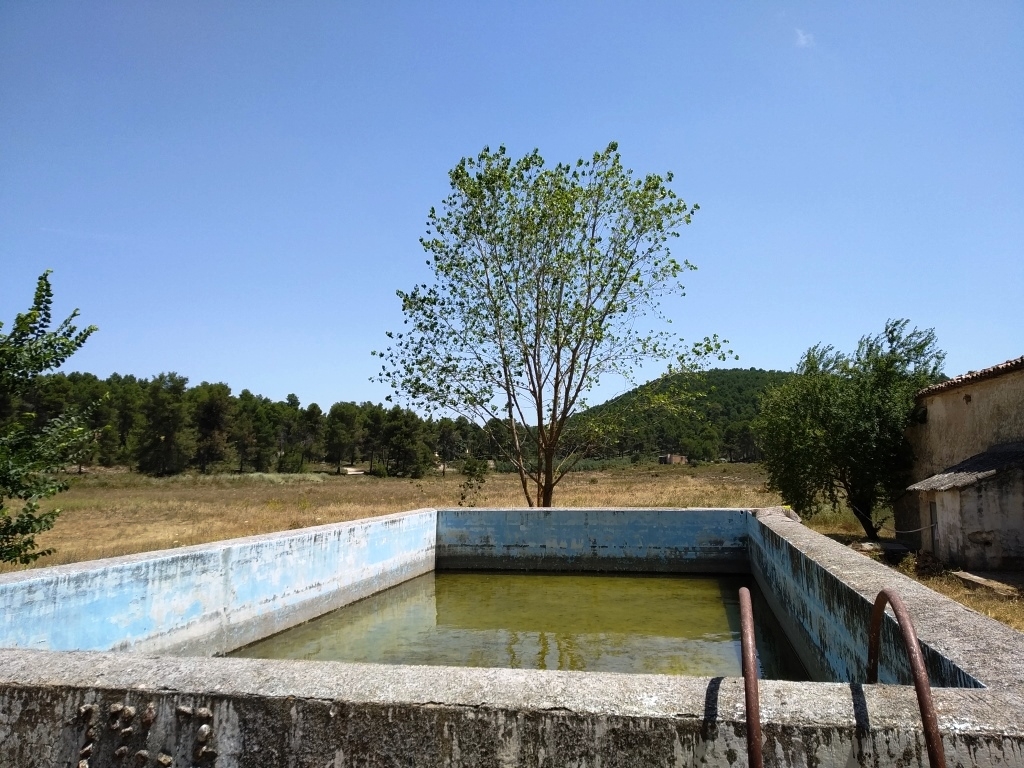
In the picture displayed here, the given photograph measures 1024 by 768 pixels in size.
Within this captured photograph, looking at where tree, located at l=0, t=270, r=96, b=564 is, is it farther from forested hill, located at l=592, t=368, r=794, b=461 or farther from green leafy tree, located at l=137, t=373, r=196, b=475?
green leafy tree, located at l=137, t=373, r=196, b=475

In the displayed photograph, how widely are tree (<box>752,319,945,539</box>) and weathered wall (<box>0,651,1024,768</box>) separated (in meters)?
14.9

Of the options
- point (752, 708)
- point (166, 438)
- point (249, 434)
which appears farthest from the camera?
point (249, 434)

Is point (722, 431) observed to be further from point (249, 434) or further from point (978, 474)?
point (978, 474)

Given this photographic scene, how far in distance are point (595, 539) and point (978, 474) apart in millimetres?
6476

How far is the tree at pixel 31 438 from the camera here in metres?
6.60

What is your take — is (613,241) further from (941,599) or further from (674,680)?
(674,680)

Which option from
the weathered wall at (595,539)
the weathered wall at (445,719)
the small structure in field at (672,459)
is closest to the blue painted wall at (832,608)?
the weathered wall at (445,719)

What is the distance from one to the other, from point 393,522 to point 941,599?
28.4 feet

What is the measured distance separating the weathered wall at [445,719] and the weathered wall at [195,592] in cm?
304

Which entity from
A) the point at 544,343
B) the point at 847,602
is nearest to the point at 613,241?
the point at 544,343

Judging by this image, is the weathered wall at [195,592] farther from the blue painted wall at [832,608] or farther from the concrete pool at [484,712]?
the blue painted wall at [832,608]

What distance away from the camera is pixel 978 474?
11.1 m

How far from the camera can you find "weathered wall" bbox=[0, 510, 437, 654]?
5.53m

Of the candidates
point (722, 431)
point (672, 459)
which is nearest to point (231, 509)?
point (672, 459)
